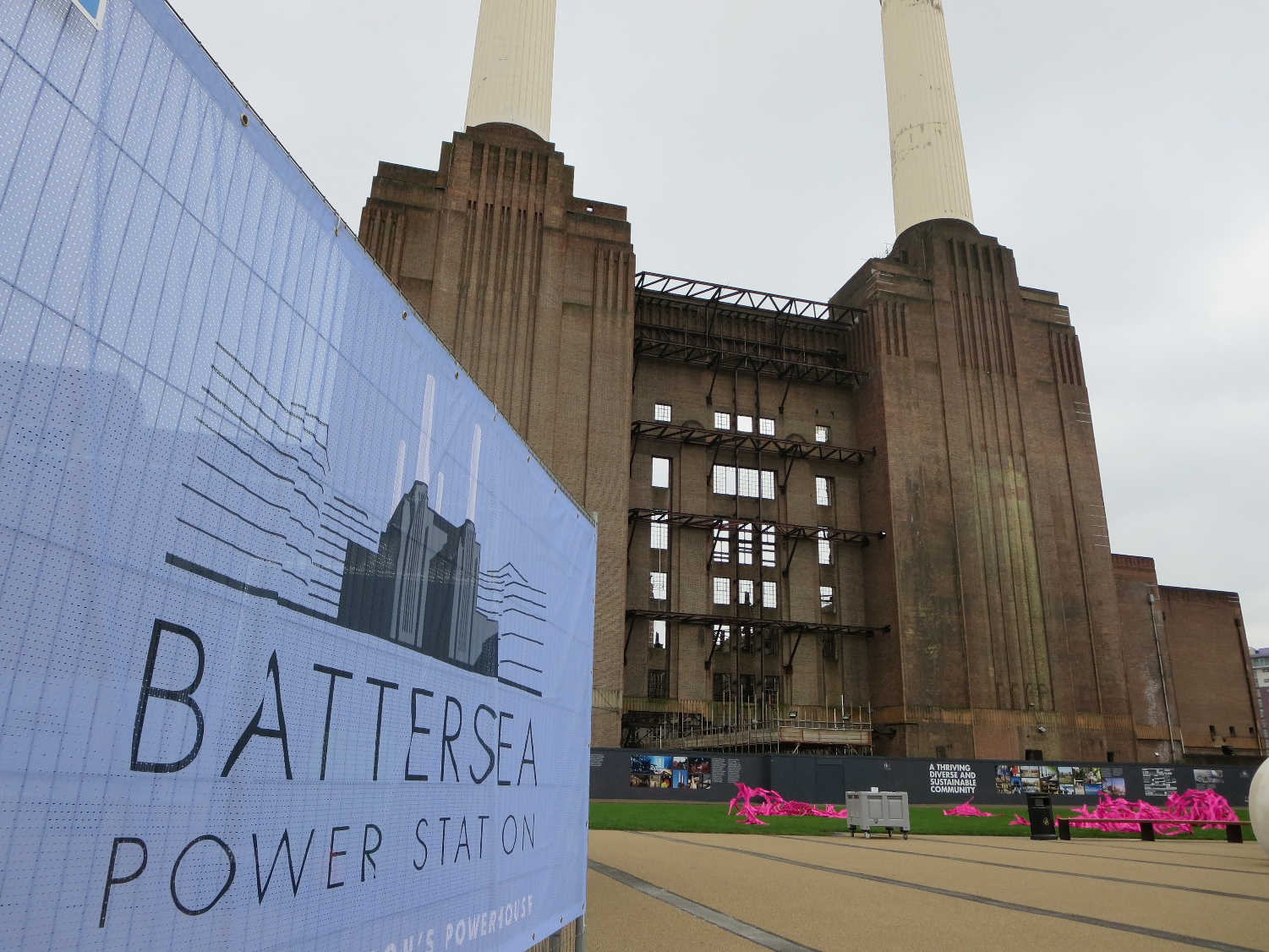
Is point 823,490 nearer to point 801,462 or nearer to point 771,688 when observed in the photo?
point 801,462

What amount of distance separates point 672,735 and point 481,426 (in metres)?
37.0

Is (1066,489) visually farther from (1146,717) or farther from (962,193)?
(962,193)

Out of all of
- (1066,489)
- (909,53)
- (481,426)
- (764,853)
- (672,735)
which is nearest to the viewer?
(481,426)

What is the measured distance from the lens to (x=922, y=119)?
51.6 meters

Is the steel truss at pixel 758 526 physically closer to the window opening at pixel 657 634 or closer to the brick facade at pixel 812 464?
the brick facade at pixel 812 464

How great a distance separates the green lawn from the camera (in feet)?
60.7

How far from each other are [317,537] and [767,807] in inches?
1039

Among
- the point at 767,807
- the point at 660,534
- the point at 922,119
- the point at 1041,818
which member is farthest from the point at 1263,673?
the point at 1041,818

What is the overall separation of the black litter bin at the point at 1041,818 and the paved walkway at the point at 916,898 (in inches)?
136

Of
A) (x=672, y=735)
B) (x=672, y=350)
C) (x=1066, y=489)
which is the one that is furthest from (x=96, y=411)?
(x=1066, y=489)

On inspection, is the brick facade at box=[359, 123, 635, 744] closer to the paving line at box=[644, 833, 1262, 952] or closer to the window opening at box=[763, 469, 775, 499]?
the window opening at box=[763, 469, 775, 499]

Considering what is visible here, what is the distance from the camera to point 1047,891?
9.15 metres

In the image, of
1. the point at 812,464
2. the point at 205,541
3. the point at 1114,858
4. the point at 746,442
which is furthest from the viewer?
the point at 812,464

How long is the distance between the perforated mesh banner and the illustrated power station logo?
0.04ft
